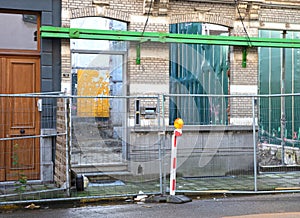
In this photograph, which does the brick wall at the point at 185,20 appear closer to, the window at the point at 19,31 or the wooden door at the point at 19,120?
the window at the point at 19,31

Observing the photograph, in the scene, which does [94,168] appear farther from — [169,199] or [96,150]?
[169,199]

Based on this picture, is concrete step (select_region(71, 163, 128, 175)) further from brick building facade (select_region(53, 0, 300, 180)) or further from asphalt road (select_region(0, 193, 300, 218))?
asphalt road (select_region(0, 193, 300, 218))

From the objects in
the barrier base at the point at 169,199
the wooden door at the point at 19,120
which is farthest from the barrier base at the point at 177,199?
the wooden door at the point at 19,120

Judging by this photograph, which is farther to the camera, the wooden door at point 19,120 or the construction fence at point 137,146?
the wooden door at point 19,120

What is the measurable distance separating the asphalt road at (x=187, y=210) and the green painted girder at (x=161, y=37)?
15.6ft

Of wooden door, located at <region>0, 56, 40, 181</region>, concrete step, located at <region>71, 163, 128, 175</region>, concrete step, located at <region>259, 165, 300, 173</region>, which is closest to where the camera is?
wooden door, located at <region>0, 56, 40, 181</region>

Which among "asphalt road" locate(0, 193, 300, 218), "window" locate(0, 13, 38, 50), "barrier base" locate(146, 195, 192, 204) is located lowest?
"asphalt road" locate(0, 193, 300, 218)

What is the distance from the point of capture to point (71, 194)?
908cm

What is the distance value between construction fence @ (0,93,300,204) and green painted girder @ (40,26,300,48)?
157 centimetres

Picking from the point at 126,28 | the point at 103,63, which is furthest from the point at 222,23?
the point at 103,63

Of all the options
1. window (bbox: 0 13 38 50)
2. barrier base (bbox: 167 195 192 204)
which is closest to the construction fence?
barrier base (bbox: 167 195 192 204)

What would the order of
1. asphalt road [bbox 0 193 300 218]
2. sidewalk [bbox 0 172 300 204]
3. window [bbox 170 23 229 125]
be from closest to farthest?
asphalt road [bbox 0 193 300 218], sidewalk [bbox 0 172 300 204], window [bbox 170 23 229 125]

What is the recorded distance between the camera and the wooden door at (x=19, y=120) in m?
9.52

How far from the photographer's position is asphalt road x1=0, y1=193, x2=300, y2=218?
25.3 ft
